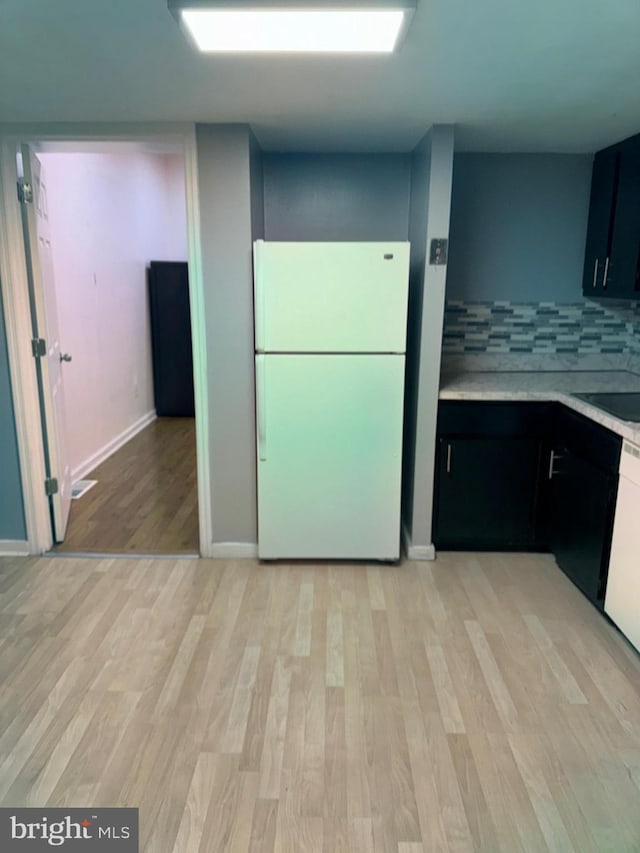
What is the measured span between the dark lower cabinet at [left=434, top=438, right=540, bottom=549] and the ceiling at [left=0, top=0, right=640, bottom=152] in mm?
1513

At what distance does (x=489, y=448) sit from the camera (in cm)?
305

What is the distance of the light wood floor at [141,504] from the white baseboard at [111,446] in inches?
2.0

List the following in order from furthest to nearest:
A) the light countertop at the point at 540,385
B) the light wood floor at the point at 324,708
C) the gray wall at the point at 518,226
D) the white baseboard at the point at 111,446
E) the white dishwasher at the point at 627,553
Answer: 1. the white baseboard at the point at 111,446
2. the gray wall at the point at 518,226
3. the light countertop at the point at 540,385
4. the white dishwasher at the point at 627,553
5. the light wood floor at the point at 324,708

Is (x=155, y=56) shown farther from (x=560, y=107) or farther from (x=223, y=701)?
(x=223, y=701)

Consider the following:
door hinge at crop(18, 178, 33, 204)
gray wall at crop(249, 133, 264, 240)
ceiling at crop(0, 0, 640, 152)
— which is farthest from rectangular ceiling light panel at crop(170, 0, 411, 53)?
door hinge at crop(18, 178, 33, 204)

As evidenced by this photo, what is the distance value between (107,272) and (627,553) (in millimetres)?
4304

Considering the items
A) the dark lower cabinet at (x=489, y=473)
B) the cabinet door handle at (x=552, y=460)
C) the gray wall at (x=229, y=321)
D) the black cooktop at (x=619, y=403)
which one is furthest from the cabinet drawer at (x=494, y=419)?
the gray wall at (x=229, y=321)

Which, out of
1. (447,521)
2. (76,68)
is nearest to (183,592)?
(447,521)

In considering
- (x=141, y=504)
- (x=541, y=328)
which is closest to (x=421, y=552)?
(x=541, y=328)

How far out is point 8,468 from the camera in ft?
10.1

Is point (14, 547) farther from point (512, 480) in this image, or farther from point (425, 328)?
point (512, 480)

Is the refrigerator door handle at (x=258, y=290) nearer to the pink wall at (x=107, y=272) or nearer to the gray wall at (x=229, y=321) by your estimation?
the gray wall at (x=229, y=321)

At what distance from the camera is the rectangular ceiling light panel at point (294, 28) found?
1.51 metres

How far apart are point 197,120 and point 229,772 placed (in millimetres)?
2593
